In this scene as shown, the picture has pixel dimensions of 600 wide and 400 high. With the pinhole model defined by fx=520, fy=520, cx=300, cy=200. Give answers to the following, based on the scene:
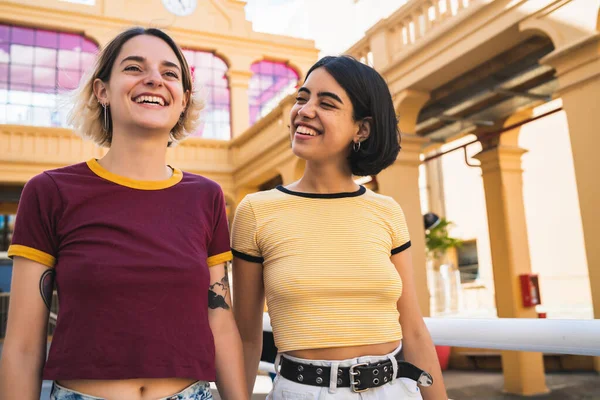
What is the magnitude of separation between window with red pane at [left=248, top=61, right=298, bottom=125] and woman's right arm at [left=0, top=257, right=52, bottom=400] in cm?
1137

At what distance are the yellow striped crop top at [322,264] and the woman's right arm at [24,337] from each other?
0.52m

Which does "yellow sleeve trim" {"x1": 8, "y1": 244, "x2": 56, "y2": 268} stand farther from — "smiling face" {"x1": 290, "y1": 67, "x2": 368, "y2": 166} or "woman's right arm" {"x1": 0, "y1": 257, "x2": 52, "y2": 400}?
"smiling face" {"x1": 290, "y1": 67, "x2": 368, "y2": 166}

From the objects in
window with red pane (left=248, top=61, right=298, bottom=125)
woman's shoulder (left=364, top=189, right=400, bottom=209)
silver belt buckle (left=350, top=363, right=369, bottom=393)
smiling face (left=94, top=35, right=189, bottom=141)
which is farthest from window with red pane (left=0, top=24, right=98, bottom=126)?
silver belt buckle (left=350, top=363, right=369, bottom=393)

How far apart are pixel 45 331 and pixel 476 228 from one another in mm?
14382

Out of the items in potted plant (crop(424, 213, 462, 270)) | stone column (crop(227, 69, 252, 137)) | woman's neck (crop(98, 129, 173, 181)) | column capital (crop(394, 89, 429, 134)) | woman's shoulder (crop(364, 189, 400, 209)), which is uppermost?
stone column (crop(227, 69, 252, 137))

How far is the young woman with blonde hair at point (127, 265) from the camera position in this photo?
41.4 inches

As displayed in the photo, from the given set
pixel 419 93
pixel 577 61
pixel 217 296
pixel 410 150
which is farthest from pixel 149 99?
pixel 410 150

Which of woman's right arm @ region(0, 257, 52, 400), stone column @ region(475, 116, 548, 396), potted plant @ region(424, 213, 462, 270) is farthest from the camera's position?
potted plant @ region(424, 213, 462, 270)

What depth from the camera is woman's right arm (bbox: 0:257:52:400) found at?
103 centimetres

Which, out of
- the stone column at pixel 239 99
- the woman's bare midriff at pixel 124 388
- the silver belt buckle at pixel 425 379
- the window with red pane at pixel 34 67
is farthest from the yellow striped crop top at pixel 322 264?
the stone column at pixel 239 99

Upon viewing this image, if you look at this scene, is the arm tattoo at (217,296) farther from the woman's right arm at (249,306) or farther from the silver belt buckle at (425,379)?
the silver belt buckle at (425,379)

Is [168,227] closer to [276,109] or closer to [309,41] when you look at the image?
[276,109]

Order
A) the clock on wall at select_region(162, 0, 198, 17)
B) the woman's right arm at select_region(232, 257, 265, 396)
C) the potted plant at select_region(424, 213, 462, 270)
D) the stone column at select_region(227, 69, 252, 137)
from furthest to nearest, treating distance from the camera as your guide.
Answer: the potted plant at select_region(424, 213, 462, 270)
the clock on wall at select_region(162, 0, 198, 17)
the stone column at select_region(227, 69, 252, 137)
the woman's right arm at select_region(232, 257, 265, 396)

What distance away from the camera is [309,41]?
1353 cm
